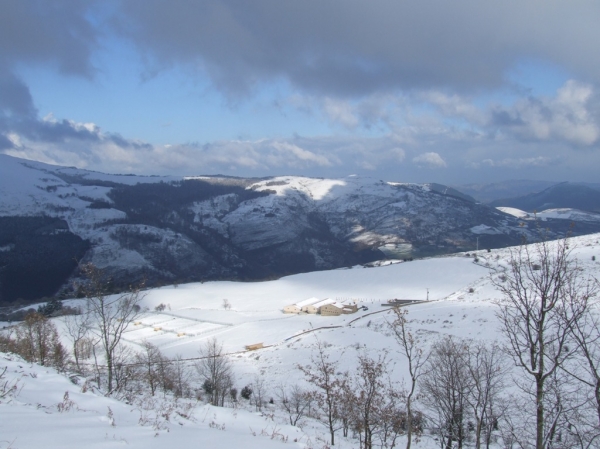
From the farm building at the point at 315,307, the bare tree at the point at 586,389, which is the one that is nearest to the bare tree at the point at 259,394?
the bare tree at the point at 586,389

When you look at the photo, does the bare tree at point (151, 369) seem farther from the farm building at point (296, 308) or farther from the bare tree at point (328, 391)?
the farm building at point (296, 308)

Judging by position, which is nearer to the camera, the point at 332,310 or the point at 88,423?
the point at 88,423

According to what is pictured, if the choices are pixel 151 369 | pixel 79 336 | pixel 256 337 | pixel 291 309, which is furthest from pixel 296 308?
pixel 79 336

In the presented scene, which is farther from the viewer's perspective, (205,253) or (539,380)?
(205,253)

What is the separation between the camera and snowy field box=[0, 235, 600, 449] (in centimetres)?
763

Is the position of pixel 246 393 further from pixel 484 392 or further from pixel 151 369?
pixel 484 392

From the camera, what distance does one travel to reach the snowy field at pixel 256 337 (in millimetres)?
7629

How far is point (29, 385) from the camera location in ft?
33.3

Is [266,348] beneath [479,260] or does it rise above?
beneath

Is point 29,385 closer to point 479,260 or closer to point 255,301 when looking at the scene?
point 255,301

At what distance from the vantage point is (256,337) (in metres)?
59.1

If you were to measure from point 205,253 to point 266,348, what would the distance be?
5844 inches

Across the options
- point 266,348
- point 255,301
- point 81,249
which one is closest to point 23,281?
point 81,249

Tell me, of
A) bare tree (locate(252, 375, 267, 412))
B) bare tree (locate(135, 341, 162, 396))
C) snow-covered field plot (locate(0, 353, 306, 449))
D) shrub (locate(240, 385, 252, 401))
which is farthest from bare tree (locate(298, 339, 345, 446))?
bare tree (locate(135, 341, 162, 396))
